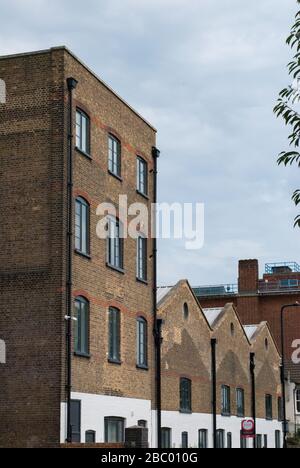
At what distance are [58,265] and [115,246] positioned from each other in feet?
15.9

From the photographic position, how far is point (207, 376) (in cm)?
4141

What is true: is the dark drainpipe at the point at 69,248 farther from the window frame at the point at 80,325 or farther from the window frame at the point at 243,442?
the window frame at the point at 243,442

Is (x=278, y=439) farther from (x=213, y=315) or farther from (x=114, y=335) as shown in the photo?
(x=114, y=335)

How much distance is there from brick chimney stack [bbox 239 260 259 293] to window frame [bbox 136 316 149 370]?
37622mm

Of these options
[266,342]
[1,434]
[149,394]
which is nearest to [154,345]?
[149,394]

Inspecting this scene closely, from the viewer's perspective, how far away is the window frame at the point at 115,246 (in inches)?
1239

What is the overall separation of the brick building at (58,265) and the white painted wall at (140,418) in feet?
0.23

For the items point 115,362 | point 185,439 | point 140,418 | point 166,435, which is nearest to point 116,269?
point 115,362

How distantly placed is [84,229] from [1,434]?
7.39 m

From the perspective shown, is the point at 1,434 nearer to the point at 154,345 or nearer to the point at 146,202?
the point at 154,345

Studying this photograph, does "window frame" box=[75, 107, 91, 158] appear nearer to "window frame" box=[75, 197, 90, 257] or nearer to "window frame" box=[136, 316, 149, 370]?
"window frame" box=[75, 197, 90, 257]

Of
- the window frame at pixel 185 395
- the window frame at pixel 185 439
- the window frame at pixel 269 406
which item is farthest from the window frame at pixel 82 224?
the window frame at pixel 269 406

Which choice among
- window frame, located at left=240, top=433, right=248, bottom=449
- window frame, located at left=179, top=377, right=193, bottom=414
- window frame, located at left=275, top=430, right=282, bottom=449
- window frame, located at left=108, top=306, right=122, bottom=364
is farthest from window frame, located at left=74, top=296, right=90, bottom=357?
window frame, located at left=275, top=430, right=282, bottom=449

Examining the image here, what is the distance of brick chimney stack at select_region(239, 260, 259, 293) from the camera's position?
71.2 metres
